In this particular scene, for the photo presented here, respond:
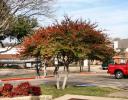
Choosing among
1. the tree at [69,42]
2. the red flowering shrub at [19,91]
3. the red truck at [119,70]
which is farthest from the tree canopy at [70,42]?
the red truck at [119,70]

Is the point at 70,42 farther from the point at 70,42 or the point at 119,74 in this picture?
the point at 119,74

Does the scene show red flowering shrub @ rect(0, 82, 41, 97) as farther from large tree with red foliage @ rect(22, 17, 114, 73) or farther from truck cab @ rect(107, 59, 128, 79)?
truck cab @ rect(107, 59, 128, 79)

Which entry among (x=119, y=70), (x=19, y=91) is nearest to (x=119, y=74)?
(x=119, y=70)

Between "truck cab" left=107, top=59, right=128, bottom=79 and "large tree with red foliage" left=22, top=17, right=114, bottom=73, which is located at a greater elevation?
"large tree with red foliage" left=22, top=17, right=114, bottom=73

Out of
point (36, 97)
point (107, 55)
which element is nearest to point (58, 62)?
point (107, 55)

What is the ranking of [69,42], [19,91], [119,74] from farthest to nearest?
[119,74] → [69,42] → [19,91]

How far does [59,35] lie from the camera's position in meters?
20.2

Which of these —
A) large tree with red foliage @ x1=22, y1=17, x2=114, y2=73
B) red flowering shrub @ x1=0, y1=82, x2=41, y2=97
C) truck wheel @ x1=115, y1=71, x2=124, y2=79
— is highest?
large tree with red foliage @ x1=22, y1=17, x2=114, y2=73

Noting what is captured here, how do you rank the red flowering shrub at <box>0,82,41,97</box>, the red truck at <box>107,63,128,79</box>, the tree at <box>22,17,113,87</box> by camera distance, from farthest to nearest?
1. the red truck at <box>107,63,128,79</box>
2. the tree at <box>22,17,113,87</box>
3. the red flowering shrub at <box>0,82,41,97</box>

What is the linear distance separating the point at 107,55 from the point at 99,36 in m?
1.12

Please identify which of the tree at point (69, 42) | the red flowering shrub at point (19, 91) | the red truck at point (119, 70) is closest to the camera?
the red flowering shrub at point (19, 91)

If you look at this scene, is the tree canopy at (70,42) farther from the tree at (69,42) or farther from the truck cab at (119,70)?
the truck cab at (119,70)

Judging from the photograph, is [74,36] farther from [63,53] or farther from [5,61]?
[5,61]

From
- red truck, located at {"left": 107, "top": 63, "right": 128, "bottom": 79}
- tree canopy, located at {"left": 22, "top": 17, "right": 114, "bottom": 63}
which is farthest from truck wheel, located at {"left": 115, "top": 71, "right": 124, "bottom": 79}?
tree canopy, located at {"left": 22, "top": 17, "right": 114, "bottom": 63}
